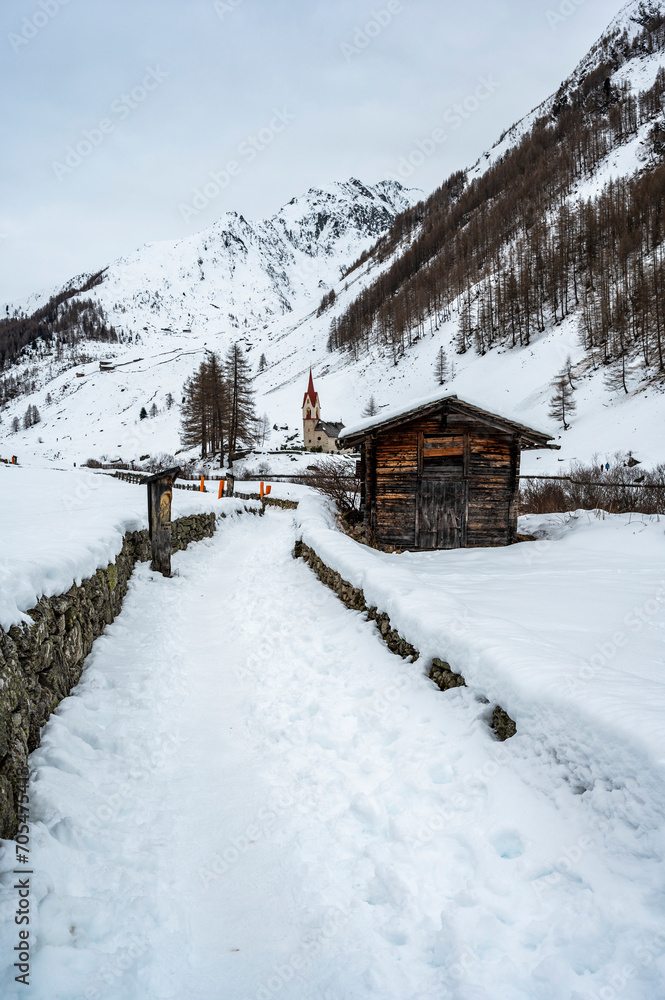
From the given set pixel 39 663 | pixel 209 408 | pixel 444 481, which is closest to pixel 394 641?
pixel 39 663

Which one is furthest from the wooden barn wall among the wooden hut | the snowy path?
the snowy path

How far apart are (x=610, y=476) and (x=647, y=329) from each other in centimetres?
3226

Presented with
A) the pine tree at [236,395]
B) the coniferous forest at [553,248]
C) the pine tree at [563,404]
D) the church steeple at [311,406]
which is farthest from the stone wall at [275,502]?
the church steeple at [311,406]

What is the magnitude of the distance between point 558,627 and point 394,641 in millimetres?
1975

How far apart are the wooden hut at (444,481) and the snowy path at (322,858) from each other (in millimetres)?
8799

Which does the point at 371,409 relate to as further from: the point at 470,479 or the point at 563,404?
the point at 470,479

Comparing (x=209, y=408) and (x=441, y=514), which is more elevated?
(x=209, y=408)

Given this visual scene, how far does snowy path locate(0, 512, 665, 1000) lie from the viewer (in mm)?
2154

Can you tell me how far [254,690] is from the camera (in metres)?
5.34

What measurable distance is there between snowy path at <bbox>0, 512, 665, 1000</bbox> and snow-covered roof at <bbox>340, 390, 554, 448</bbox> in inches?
336

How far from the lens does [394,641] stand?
5.45 m

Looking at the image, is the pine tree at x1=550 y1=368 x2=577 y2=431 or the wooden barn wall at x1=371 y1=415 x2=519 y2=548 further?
the pine tree at x1=550 y1=368 x2=577 y2=431

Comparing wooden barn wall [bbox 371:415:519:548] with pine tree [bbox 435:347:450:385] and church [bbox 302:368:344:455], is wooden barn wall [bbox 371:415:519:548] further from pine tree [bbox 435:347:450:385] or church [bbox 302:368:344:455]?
pine tree [bbox 435:347:450:385]

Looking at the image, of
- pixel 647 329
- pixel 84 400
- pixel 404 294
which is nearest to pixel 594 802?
pixel 647 329
